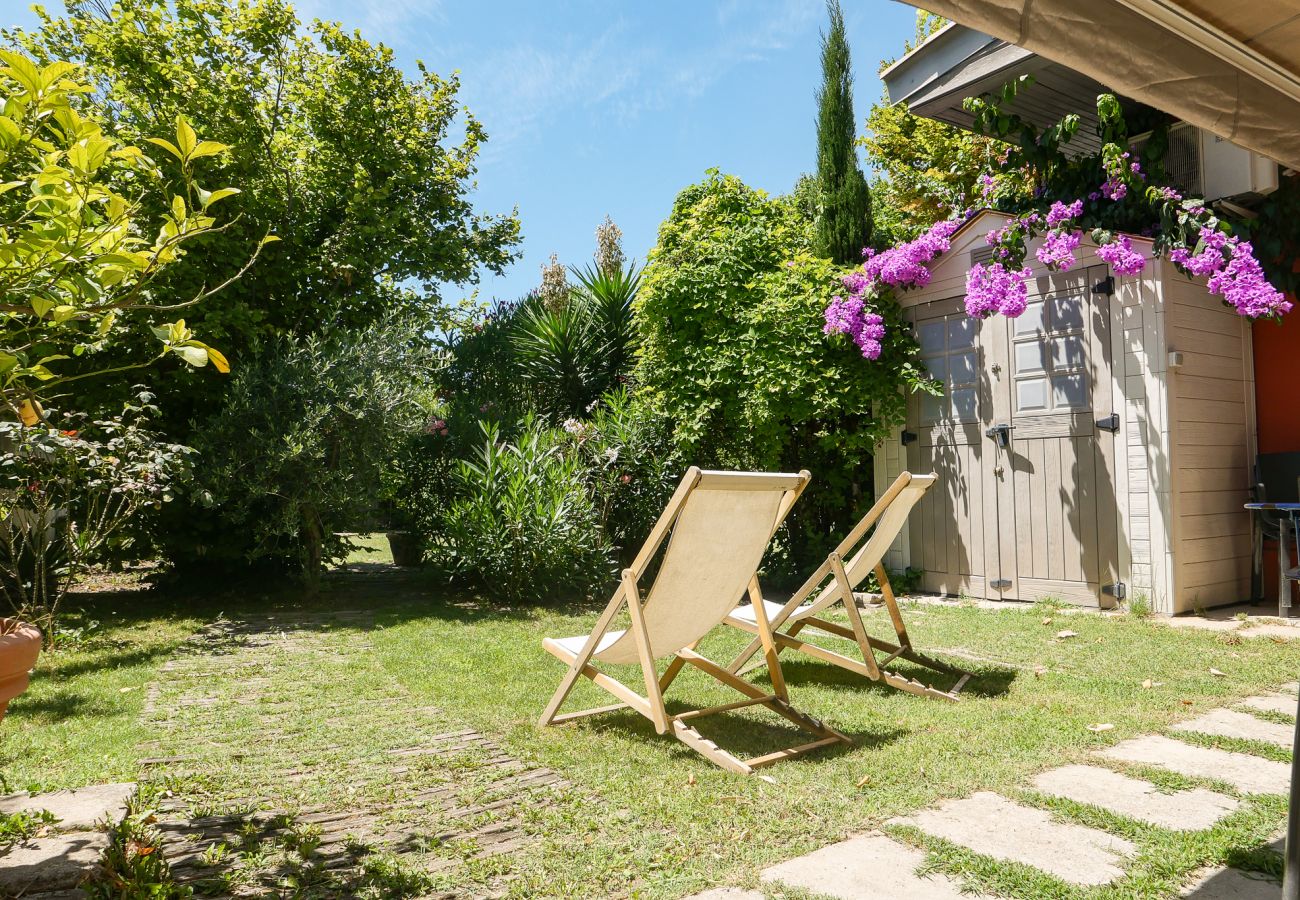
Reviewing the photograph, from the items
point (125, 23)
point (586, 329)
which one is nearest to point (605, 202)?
point (586, 329)

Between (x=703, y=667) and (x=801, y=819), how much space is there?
110 centimetres

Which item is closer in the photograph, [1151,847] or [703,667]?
[1151,847]

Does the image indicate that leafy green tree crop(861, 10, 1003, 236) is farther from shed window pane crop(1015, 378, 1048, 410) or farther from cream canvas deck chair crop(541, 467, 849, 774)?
cream canvas deck chair crop(541, 467, 849, 774)

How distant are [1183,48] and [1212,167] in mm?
6437

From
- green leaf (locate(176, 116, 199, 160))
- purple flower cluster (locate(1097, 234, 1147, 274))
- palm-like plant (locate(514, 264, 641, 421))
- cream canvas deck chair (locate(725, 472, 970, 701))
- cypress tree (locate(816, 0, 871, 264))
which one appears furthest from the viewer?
palm-like plant (locate(514, 264, 641, 421))

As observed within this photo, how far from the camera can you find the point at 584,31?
10.7m

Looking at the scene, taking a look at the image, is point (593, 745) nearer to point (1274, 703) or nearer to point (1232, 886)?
point (1232, 886)

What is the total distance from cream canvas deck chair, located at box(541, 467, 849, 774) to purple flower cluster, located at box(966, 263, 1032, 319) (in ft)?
14.0

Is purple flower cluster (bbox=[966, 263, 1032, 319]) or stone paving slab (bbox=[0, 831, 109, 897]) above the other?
purple flower cluster (bbox=[966, 263, 1032, 319])

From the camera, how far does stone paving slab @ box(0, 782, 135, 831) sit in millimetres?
2027

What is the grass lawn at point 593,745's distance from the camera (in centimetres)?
220

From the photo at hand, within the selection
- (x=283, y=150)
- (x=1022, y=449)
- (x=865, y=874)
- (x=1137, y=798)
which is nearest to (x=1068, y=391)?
(x=1022, y=449)

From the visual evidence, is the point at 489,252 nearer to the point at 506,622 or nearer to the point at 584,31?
the point at 584,31

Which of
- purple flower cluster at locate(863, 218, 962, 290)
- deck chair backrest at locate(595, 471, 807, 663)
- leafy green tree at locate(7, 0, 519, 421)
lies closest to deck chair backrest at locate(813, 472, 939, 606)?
deck chair backrest at locate(595, 471, 807, 663)
